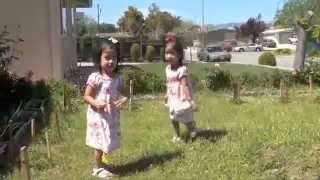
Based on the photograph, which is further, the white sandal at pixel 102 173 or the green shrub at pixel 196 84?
the green shrub at pixel 196 84

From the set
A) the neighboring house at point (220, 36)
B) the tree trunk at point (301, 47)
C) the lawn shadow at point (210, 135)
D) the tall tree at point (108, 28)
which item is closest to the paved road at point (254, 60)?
the tree trunk at point (301, 47)

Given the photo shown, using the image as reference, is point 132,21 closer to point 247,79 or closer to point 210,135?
point 247,79

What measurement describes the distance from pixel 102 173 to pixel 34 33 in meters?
7.79

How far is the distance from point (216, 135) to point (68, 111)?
141 inches

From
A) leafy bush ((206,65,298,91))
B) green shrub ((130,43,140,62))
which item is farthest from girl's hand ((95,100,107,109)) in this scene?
A: green shrub ((130,43,140,62))

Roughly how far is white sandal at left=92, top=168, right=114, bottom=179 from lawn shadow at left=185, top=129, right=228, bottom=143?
4.78 feet

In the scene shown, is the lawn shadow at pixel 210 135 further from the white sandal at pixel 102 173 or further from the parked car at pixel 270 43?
the parked car at pixel 270 43

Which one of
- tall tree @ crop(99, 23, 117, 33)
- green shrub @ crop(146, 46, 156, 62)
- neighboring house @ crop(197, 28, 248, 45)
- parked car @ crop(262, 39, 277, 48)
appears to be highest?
tall tree @ crop(99, 23, 117, 33)

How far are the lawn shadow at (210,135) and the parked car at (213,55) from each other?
31.0 m

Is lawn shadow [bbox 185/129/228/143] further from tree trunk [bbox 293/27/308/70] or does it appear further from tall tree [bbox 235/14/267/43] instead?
tall tree [bbox 235/14/267/43]

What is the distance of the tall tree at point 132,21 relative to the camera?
→ 68.1m

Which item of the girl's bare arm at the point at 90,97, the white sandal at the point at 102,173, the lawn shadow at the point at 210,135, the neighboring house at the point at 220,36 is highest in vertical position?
the neighboring house at the point at 220,36

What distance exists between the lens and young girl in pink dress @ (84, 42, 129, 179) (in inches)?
207

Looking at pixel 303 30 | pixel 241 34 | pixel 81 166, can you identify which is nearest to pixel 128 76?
pixel 81 166
